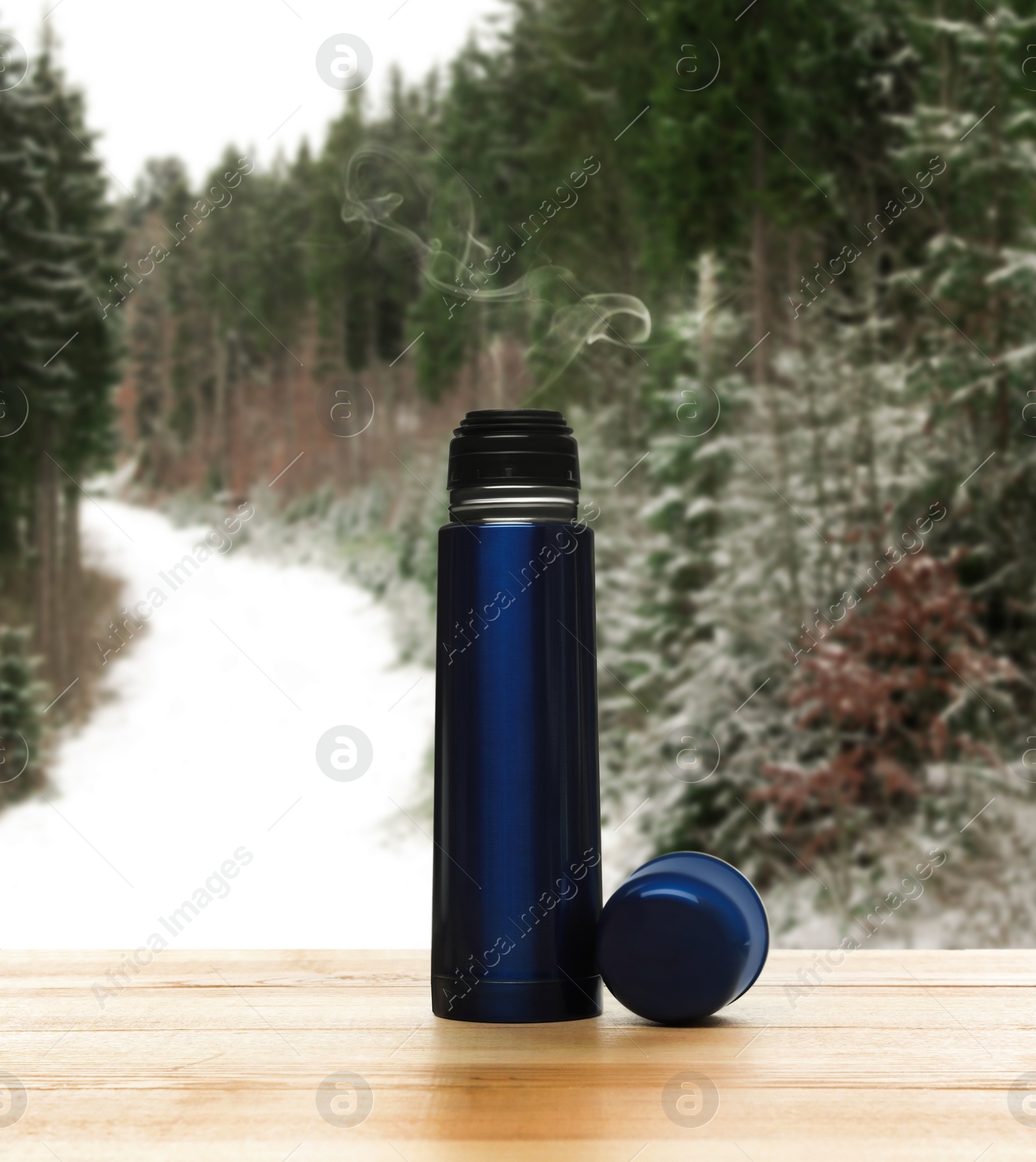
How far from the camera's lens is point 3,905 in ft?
12.6

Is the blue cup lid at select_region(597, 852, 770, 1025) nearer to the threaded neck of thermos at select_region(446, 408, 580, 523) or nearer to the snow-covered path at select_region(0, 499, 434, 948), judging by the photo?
the threaded neck of thermos at select_region(446, 408, 580, 523)

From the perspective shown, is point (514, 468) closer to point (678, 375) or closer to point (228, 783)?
point (678, 375)

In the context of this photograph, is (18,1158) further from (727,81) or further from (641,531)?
(727,81)

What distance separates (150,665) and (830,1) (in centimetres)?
290

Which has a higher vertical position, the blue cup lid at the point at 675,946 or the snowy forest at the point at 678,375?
the snowy forest at the point at 678,375

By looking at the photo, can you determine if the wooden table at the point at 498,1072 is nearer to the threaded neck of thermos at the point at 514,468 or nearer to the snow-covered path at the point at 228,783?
the threaded neck of thermos at the point at 514,468

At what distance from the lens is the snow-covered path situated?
149 inches

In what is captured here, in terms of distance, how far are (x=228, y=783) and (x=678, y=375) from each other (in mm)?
Result: 1831

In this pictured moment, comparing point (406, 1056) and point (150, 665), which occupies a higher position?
point (150, 665)

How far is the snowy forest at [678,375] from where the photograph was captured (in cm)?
360

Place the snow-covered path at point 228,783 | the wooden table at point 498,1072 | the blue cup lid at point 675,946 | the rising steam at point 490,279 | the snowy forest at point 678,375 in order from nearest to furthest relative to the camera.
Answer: the wooden table at point 498,1072
the blue cup lid at point 675,946
the snowy forest at point 678,375
the snow-covered path at point 228,783
the rising steam at point 490,279

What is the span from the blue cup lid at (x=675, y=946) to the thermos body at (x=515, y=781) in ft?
0.09

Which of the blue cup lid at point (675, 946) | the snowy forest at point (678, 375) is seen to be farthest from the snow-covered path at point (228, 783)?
the blue cup lid at point (675, 946)

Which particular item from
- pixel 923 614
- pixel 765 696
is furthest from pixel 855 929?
pixel 923 614
